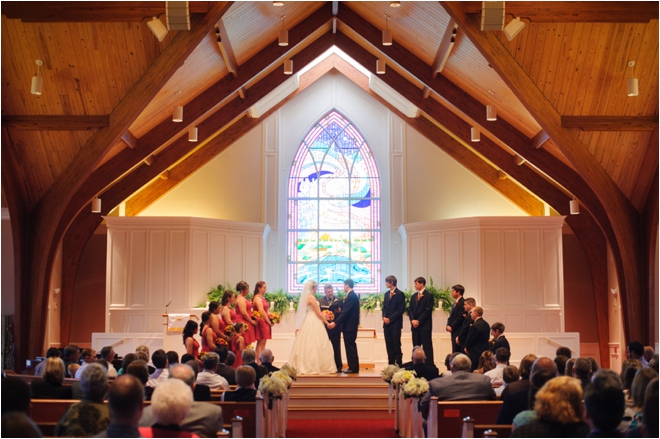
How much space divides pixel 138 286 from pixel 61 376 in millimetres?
9480

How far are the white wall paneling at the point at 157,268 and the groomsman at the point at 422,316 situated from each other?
204 inches

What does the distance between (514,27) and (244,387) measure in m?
5.10

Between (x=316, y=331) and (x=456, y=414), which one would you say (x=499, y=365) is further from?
(x=316, y=331)

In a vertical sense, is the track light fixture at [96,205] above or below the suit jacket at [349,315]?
above

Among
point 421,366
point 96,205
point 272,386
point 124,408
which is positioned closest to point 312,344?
point 421,366

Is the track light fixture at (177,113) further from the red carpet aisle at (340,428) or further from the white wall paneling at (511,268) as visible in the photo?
the white wall paneling at (511,268)

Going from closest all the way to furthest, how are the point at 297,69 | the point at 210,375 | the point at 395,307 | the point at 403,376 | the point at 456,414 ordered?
the point at 456,414 → the point at 210,375 → the point at 403,376 → the point at 395,307 → the point at 297,69

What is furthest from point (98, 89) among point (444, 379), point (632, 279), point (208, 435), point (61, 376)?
point (632, 279)

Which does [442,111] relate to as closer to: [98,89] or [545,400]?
[98,89]

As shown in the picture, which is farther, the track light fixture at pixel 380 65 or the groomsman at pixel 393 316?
the track light fixture at pixel 380 65

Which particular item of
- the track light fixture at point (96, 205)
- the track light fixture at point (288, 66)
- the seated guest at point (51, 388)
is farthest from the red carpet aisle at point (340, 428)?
the track light fixture at point (96, 205)

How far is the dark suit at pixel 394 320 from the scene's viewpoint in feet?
39.2

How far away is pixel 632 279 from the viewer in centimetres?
1223

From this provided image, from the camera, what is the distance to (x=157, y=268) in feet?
51.2
